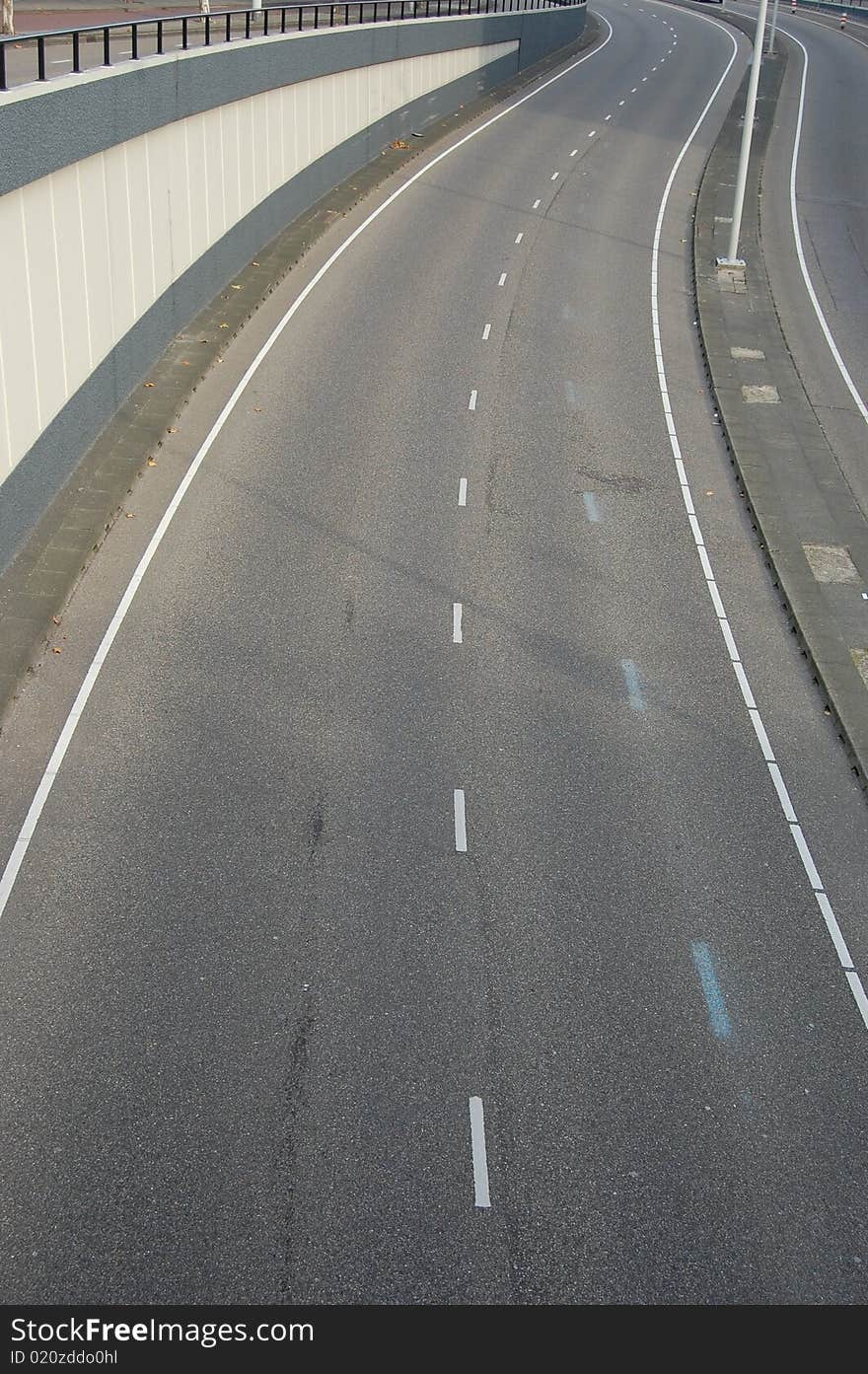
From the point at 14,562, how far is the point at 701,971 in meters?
10.8

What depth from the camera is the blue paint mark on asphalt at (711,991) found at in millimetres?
12703

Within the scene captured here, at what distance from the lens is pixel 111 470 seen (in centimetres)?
2273

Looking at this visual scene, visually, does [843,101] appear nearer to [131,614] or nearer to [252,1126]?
[131,614]

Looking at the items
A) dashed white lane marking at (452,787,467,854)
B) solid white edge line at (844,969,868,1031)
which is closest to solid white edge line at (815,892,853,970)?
solid white edge line at (844,969,868,1031)

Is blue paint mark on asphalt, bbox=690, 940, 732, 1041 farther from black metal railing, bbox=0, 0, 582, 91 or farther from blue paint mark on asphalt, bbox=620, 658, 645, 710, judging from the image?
black metal railing, bbox=0, 0, 582, 91

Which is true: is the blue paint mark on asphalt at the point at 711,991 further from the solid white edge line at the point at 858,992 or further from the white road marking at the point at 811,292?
the white road marking at the point at 811,292

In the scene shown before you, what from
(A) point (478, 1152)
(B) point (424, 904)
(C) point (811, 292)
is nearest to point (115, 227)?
(B) point (424, 904)

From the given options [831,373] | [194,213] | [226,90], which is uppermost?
[226,90]

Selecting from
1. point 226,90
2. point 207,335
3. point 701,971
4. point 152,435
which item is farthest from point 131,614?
point 226,90

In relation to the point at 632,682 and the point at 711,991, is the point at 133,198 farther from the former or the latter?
the point at 711,991

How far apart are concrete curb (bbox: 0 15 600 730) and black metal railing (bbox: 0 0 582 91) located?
190 inches

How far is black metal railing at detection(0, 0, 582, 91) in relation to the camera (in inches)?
766

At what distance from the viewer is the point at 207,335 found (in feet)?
96.0

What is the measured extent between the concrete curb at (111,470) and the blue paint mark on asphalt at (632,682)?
7.23 m
